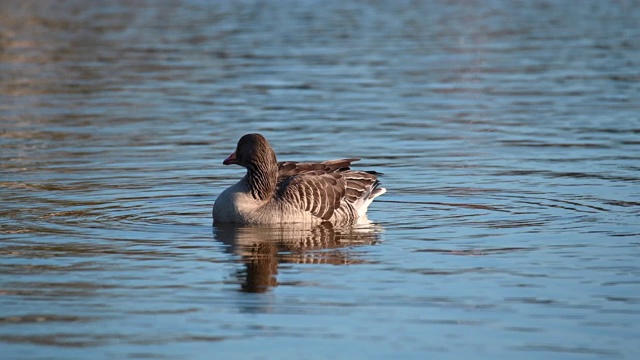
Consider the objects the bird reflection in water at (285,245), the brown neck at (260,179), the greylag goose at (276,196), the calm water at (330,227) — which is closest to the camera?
the calm water at (330,227)

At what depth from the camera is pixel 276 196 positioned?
54.8ft

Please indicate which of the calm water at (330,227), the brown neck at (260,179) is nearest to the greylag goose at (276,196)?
the brown neck at (260,179)

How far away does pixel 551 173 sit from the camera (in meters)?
20.0

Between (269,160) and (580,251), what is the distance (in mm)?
4440

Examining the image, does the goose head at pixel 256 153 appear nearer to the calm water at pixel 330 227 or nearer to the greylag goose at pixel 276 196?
the greylag goose at pixel 276 196

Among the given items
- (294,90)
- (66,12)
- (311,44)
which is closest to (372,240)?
(294,90)

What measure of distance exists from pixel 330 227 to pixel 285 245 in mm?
1553

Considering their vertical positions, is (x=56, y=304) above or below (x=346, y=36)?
below

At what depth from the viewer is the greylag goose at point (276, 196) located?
16469mm

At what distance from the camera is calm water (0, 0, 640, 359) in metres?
A: 11.2

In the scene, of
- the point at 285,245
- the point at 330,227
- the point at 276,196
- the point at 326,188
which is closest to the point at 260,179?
the point at 276,196

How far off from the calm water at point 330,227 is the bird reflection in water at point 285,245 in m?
0.06

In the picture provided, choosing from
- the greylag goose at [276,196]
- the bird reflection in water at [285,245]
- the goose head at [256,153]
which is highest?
the goose head at [256,153]

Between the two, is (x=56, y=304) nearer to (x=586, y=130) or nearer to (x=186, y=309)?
(x=186, y=309)
